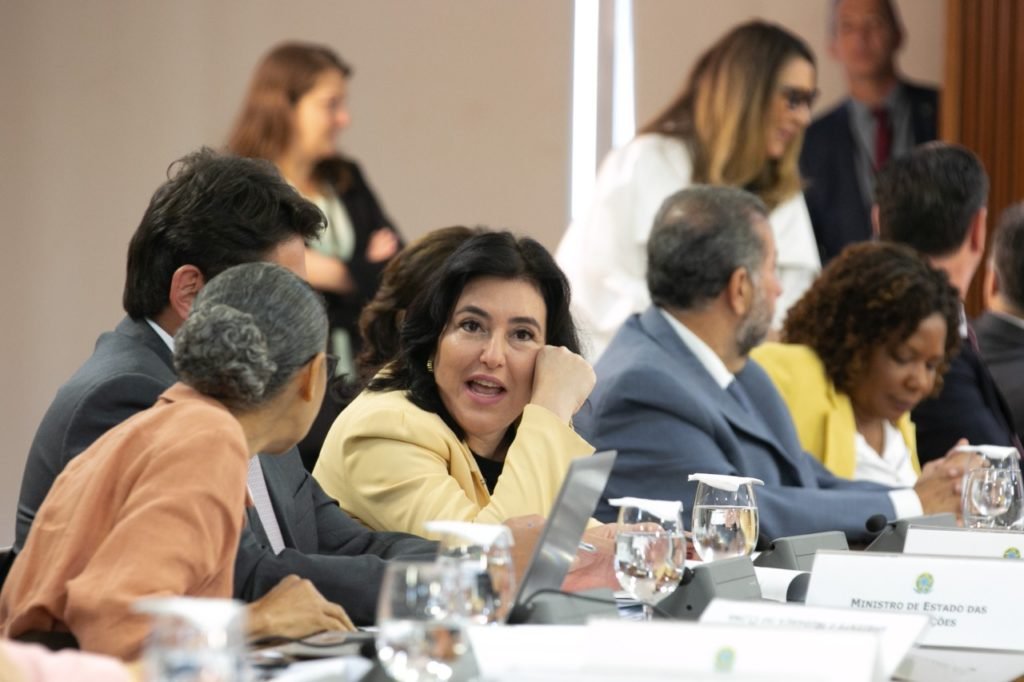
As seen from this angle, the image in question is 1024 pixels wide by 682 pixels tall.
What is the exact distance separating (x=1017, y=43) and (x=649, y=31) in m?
1.68

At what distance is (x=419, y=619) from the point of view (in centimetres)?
155

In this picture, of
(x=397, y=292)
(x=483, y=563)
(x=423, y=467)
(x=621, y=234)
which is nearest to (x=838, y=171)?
(x=621, y=234)

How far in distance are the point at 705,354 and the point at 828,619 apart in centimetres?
195

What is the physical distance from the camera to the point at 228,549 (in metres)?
1.89

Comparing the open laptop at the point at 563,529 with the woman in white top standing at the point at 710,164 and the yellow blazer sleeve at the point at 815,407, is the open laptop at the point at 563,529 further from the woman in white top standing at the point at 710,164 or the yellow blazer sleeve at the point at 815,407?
the woman in white top standing at the point at 710,164

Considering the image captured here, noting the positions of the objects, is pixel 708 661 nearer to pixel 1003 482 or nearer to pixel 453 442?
pixel 453 442

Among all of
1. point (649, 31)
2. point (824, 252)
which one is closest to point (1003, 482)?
point (824, 252)

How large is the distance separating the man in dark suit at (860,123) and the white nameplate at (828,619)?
537cm

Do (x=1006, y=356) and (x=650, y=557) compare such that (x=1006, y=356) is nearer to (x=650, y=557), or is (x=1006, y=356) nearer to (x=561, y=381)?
(x=561, y=381)

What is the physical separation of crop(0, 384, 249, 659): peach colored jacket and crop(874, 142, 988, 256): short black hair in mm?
3491

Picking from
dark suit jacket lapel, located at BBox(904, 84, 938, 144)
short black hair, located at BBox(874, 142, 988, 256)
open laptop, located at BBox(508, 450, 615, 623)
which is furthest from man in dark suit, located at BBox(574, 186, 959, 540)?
dark suit jacket lapel, located at BBox(904, 84, 938, 144)

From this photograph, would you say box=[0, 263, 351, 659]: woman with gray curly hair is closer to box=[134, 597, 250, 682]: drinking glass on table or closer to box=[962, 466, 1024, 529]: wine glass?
box=[134, 597, 250, 682]: drinking glass on table

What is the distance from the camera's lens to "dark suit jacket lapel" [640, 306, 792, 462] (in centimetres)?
372

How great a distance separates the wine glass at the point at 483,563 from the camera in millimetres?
1729
